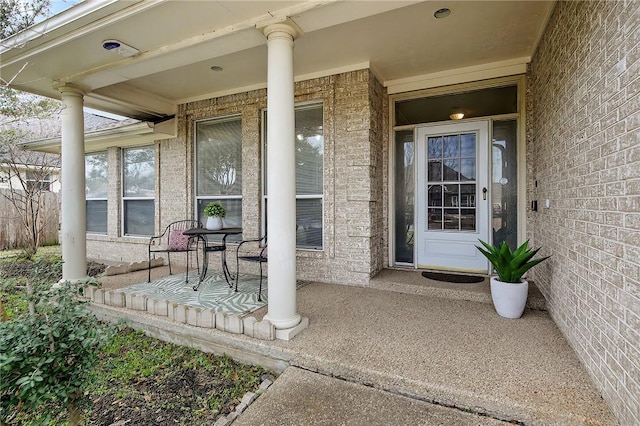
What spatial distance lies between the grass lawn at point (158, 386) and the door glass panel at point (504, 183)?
10.9 ft

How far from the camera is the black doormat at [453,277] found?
3783 mm

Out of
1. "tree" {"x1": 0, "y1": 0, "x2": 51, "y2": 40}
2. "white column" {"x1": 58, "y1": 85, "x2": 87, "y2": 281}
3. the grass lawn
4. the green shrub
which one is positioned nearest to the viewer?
the green shrub

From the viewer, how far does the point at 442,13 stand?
9.51ft

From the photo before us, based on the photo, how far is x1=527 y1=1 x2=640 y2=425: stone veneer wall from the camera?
149cm

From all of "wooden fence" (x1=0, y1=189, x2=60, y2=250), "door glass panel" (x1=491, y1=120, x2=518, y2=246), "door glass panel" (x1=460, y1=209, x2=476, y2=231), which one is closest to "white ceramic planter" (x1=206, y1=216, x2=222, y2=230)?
"door glass panel" (x1=460, y1=209, x2=476, y2=231)

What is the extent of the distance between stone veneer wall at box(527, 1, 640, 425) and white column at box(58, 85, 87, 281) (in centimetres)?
512

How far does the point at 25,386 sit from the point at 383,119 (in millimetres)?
4312

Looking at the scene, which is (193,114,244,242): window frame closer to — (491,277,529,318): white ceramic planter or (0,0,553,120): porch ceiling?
(0,0,553,120): porch ceiling

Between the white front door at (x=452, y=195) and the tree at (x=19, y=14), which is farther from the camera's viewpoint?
the white front door at (x=452, y=195)

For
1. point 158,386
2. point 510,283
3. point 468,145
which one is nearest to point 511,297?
point 510,283

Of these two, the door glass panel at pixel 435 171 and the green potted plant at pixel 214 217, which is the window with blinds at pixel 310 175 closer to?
the green potted plant at pixel 214 217

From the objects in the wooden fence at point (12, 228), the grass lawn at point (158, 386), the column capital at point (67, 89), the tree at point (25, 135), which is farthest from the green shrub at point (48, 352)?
the wooden fence at point (12, 228)

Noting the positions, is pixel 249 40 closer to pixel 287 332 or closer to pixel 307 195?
pixel 307 195

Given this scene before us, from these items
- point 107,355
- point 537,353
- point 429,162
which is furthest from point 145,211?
point 537,353
